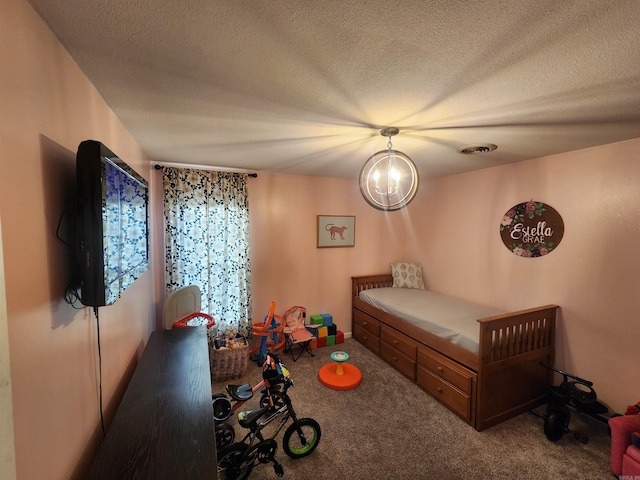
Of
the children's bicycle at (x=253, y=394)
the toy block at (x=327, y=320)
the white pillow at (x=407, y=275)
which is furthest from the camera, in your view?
the white pillow at (x=407, y=275)

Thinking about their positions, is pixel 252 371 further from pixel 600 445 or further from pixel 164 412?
pixel 600 445

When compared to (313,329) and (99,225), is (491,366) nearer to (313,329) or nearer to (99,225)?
(313,329)

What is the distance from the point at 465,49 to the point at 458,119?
74cm

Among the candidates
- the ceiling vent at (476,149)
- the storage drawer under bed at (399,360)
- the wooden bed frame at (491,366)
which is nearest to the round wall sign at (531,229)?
the wooden bed frame at (491,366)

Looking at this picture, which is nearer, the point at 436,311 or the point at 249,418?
the point at 249,418

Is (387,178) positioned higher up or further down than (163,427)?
higher up

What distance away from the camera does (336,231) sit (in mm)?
3906

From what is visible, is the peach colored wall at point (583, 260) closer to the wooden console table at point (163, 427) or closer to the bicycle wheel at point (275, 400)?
the bicycle wheel at point (275, 400)

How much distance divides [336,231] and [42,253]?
3258 millimetres

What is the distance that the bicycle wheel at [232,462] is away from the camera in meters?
1.62

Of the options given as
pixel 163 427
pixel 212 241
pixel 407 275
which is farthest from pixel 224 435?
pixel 407 275

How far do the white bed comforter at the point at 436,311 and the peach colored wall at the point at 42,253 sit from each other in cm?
→ 260

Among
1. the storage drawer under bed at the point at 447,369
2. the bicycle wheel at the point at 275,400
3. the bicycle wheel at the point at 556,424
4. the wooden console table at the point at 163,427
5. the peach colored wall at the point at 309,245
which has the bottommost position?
Result: the bicycle wheel at the point at 556,424

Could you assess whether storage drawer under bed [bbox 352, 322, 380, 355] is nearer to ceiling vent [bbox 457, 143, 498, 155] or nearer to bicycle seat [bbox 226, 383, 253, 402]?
bicycle seat [bbox 226, 383, 253, 402]
